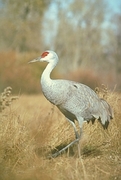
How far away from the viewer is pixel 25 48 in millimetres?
33469

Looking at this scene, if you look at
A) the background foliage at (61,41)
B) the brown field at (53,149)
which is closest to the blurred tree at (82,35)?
the background foliage at (61,41)

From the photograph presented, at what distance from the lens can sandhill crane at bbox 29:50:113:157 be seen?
19.4 feet

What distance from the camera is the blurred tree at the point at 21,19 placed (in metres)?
29.2

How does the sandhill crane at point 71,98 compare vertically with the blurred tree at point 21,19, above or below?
below

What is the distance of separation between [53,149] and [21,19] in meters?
23.8

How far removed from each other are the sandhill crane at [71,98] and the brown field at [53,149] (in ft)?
1.12

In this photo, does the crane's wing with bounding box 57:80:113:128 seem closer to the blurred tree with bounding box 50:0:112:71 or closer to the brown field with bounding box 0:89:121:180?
the brown field with bounding box 0:89:121:180

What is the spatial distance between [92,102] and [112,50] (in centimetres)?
3021

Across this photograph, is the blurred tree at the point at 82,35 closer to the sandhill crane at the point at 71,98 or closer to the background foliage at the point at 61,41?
the background foliage at the point at 61,41

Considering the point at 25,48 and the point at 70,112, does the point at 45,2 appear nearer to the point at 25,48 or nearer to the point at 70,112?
the point at 25,48

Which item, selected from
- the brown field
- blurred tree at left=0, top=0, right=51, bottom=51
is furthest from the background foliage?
the brown field

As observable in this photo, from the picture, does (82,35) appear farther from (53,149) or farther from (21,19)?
(53,149)

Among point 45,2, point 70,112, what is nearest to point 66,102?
point 70,112

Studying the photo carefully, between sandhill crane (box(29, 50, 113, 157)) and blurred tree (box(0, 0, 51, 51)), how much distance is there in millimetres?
23080
